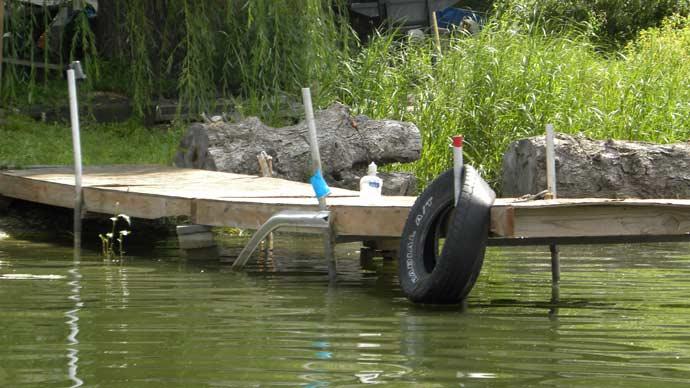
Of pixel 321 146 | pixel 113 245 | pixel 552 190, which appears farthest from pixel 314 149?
pixel 321 146

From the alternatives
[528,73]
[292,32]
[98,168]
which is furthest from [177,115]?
[528,73]

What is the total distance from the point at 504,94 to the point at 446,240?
23.7 feet

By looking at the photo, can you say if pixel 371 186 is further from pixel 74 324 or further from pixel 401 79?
pixel 401 79

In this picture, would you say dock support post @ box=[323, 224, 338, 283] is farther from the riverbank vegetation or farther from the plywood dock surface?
the riverbank vegetation

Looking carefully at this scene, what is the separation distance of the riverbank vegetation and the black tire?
6103mm

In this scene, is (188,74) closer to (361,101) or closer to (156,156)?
(156,156)

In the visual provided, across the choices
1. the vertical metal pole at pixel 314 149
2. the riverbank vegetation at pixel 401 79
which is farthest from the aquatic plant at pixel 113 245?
the riverbank vegetation at pixel 401 79

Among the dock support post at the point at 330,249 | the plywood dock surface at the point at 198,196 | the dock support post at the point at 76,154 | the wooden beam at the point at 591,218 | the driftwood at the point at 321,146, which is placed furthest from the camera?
the driftwood at the point at 321,146

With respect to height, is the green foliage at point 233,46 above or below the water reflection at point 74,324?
above

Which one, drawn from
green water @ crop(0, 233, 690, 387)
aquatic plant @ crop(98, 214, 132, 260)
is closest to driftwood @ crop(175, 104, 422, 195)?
aquatic plant @ crop(98, 214, 132, 260)

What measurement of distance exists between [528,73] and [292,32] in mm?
2804

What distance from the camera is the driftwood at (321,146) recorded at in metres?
12.9

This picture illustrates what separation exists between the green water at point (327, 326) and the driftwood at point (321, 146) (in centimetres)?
234

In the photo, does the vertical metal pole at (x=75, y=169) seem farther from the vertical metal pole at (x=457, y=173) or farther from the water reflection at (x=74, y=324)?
the vertical metal pole at (x=457, y=173)
